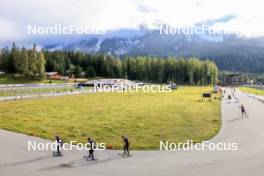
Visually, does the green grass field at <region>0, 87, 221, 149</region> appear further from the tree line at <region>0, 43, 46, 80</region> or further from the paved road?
the tree line at <region>0, 43, 46, 80</region>

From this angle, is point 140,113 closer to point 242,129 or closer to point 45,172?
point 242,129

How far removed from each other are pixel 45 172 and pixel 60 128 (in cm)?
1837

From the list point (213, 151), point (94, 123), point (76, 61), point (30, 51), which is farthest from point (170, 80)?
point (213, 151)

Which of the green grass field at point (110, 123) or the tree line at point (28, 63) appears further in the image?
the tree line at point (28, 63)
